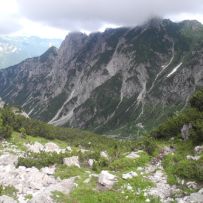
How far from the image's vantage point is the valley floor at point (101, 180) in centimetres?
2986

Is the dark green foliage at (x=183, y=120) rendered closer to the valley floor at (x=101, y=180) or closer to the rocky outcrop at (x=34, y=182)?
the valley floor at (x=101, y=180)

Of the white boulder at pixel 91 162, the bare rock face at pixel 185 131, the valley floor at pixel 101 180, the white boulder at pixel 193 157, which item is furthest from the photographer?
the bare rock face at pixel 185 131

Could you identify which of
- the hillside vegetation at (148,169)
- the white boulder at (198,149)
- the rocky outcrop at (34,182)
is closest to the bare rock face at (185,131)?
the hillside vegetation at (148,169)

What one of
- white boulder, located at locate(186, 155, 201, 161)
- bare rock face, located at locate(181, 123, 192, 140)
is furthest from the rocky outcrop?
bare rock face, located at locate(181, 123, 192, 140)

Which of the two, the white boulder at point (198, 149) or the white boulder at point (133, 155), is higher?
the white boulder at point (198, 149)

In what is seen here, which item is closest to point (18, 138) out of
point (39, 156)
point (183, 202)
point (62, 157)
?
point (39, 156)

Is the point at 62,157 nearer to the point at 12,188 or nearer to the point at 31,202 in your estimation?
the point at 12,188

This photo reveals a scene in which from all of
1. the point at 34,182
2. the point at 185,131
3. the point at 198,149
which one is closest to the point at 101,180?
the point at 34,182

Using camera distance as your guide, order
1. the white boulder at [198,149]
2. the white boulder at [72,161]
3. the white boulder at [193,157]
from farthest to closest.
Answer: the white boulder at [72,161] < the white boulder at [198,149] < the white boulder at [193,157]

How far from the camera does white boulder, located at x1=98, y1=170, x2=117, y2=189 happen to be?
3241cm

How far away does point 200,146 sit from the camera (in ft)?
132

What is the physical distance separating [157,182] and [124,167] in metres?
5.02

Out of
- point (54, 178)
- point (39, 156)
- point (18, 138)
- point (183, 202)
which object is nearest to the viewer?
point (183, 202)

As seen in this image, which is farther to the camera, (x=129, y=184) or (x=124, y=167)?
(x=124, y=167)
